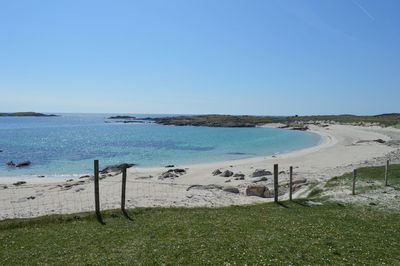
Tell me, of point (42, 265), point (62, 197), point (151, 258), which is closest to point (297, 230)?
point (151, 258)

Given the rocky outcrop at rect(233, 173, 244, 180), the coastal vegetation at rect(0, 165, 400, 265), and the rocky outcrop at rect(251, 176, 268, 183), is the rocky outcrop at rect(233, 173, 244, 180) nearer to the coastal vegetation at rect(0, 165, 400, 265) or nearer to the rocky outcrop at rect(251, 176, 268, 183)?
the rocky outcrop at rect(251, 176, 268, 183)

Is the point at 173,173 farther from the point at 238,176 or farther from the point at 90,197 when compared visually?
the point at 90,197

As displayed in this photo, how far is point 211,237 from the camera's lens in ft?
39.2

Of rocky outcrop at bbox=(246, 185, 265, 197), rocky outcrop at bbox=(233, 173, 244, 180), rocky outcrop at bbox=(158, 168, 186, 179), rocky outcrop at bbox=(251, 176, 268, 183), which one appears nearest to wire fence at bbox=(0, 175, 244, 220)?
rocky outcrop at bbox=(246, 185, 265, 197)

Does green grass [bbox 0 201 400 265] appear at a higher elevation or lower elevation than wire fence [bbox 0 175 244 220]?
higher

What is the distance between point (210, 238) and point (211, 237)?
165 millimetres

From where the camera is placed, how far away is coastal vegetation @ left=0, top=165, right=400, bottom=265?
989 centimetres

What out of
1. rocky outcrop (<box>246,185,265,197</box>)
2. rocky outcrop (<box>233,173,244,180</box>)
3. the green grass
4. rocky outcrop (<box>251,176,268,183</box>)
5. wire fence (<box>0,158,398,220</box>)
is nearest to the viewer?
the green grass

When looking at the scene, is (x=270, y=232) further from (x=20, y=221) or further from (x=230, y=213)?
(x=20, y=221)

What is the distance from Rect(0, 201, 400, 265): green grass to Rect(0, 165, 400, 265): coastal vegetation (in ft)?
0.12

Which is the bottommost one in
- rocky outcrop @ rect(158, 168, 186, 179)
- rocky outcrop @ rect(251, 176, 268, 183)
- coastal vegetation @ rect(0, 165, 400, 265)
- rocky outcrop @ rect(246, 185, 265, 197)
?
rocky outcrop @ rect(158, 168, 186, 179)

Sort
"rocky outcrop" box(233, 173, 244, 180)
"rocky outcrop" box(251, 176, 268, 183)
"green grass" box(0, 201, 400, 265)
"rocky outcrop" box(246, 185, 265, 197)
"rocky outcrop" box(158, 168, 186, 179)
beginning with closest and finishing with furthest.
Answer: "green grass" box(0, 201, 400, 265) → "rocky outcrop" box(246, 185, 265, 197) → "rocky outcrop" box(251, 176, 268, 183) → "rocky outcrop" box(233, 173, 244, 180) → "rocky outcrop" box(158, 168, 186, 179)

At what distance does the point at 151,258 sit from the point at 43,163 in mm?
50338

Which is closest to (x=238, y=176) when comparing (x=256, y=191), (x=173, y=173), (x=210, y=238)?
(x=173, y=173)
